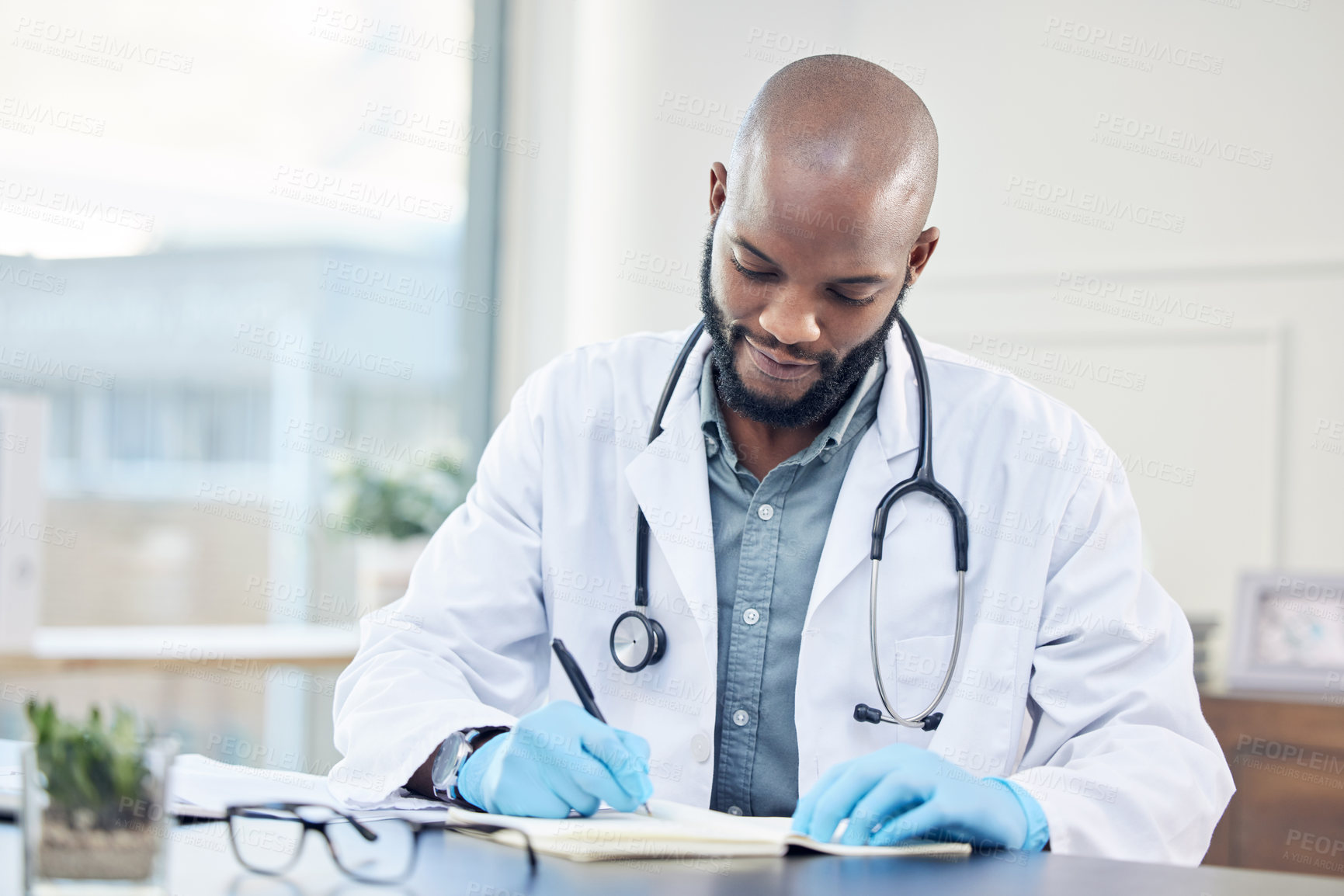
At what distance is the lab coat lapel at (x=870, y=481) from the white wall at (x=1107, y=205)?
1.55 meters

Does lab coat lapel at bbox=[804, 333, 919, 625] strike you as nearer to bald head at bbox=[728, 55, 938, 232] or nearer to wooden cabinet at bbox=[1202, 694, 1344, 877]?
bald head at bbox=[728, 55, 938, 232]

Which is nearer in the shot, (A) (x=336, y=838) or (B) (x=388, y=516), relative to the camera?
Result: (A) (x=336, y=838)

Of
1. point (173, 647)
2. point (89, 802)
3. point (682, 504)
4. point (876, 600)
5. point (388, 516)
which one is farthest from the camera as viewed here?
point (388, 516)

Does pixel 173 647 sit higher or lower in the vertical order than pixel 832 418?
lower

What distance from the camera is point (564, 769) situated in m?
1.06

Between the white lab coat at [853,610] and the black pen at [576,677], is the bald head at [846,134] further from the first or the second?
the black pen at [576,677]

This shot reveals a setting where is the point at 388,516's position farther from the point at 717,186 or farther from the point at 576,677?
the point at 576,677

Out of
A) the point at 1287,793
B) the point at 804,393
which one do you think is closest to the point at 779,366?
the point at 804,393

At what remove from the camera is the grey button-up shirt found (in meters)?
1.42

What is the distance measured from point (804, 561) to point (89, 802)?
915mm

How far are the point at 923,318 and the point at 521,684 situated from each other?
6.53ft

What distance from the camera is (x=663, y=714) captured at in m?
1.44

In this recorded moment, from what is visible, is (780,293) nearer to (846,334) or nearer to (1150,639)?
(846,334)

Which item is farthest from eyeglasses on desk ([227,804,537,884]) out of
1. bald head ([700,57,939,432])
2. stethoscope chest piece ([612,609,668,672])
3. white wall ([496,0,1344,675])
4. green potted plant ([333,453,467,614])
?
white wall ([496,0,1344,675])
